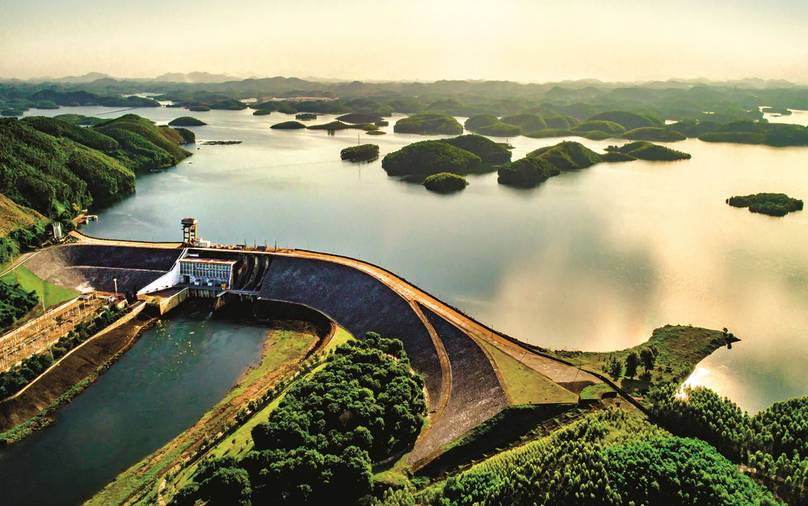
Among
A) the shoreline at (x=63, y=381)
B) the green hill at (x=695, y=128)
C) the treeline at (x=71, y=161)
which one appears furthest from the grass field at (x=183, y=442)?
the green hill at (x=695, y=128)

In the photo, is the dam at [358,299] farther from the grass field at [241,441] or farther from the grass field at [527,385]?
the grass field at [241,441]

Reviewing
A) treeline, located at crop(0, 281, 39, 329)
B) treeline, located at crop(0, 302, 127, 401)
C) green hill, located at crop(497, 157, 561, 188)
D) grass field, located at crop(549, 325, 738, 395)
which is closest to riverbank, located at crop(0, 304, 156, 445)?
treeline, located at crop(0, 302, 127, 401)

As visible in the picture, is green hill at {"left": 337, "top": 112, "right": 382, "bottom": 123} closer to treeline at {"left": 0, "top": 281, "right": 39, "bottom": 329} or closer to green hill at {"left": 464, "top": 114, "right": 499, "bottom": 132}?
green hill at {"left": 464, "top": 114, "right": 499, "bottom": 132}

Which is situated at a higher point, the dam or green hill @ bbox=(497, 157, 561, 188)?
green hill @ bbox=(497, 157, 561, 188)

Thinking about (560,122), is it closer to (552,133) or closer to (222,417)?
(552,133)

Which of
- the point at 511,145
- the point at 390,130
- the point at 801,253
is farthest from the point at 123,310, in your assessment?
the point at 390,130

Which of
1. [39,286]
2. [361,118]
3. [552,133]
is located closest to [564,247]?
[39,286]

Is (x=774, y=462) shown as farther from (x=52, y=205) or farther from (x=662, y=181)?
(x=662, y=181)
